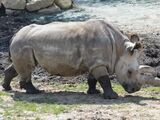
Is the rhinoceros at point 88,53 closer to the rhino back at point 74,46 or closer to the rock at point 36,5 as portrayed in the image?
the rhino back at point 74,46

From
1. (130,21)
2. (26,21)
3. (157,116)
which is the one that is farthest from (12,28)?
(157,116)

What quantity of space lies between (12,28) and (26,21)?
4.98 feet

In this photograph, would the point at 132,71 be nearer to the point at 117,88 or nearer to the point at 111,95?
the point at 111,95

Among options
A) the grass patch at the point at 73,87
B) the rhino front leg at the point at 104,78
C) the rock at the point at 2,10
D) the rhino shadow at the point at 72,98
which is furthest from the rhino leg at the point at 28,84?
the rock at the point at 2,10

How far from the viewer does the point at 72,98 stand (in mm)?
11469

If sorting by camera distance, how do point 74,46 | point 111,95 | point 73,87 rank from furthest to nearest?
point 73,87 < point 74,46 < point 111,95

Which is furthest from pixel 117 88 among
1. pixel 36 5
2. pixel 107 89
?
pixel 36 5

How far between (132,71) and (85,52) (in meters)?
0.97

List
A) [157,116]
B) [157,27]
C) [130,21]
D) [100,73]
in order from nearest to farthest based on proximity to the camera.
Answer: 1. [157,116]
2. [100,73]
3. [157,27]
4. [130,21]

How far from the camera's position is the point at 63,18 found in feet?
69.2

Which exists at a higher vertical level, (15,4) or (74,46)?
(74,46)

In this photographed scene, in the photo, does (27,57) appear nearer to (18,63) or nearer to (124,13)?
(18,63)

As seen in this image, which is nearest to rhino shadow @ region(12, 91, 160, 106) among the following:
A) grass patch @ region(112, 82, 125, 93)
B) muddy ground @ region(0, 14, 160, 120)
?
muddy ground @ region(0, 14, 160, 120)

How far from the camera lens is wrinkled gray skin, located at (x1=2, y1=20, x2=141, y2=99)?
11.5 metres
